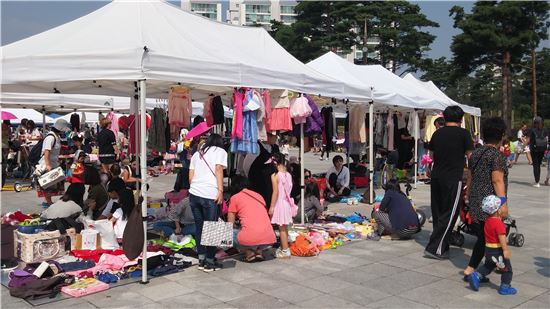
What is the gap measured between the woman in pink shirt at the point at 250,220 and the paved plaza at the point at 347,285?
0.22 metres

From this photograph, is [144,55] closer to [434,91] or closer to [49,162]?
[49,162]

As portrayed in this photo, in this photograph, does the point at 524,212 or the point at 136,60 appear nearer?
the point at 136,60

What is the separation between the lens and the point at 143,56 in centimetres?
510

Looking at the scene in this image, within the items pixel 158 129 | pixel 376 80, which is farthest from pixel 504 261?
pixel 376 80

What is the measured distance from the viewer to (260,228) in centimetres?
586

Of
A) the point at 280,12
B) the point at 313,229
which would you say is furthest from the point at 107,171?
the point at 280,12

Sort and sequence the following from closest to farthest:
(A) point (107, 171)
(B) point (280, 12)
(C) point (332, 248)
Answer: (C) point (332, 248), (A) point (107, 171), (B) point (280, 12)

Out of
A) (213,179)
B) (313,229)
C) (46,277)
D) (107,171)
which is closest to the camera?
(46,277)

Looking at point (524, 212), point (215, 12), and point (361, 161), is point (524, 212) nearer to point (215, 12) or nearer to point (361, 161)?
point (361, 161)

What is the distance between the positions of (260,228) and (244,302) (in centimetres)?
142

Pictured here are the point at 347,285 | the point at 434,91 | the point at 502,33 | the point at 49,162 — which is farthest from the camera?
the point at 502,33

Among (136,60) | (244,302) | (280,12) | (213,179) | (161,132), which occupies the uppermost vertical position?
(280,12)

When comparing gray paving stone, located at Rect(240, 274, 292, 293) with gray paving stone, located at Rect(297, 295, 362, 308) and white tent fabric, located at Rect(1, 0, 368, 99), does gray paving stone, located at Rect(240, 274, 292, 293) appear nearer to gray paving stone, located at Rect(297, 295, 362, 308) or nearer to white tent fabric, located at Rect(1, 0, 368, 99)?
gray paving stone, located at Rect(297, 295, 362, 308)

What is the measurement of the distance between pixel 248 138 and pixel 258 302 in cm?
274
